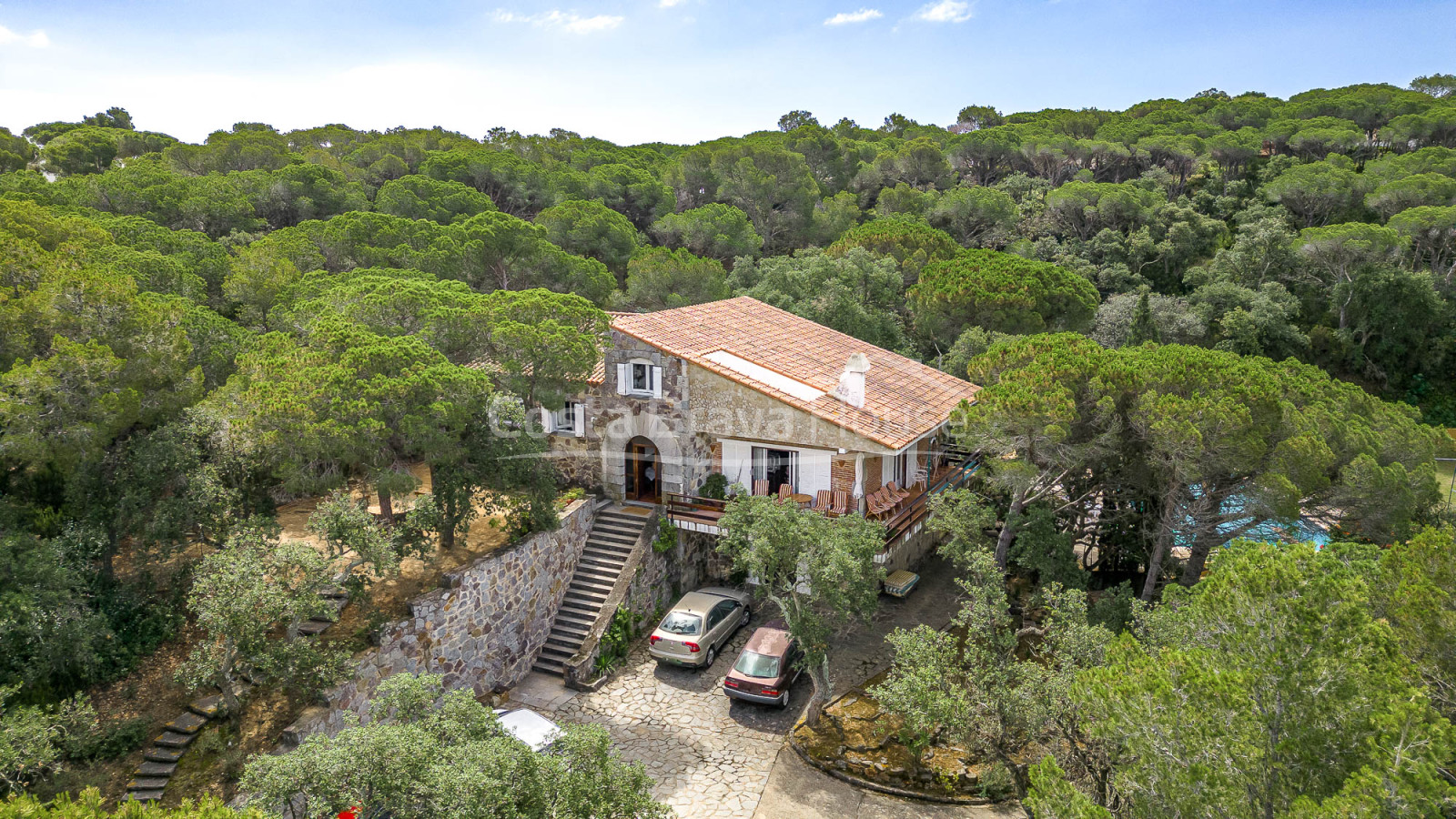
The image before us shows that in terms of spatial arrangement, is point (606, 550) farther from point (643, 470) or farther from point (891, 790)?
point (891, 790)

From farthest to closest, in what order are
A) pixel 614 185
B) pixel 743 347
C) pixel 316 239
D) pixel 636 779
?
pixel 614 185
pixel 316 239
pixel 743 347
pixel 636 779

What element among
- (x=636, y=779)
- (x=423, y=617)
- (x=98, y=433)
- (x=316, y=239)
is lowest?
(x=423, y=617)

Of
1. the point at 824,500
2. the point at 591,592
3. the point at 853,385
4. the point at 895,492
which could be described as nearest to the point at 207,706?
the point at 591,592

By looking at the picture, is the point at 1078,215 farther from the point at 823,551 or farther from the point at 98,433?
the point at 98,433

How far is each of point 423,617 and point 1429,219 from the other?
47.6 m

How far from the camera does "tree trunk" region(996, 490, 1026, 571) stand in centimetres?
1869

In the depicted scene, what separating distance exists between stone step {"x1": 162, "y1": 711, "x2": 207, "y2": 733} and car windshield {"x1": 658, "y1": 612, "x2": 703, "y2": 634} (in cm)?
925

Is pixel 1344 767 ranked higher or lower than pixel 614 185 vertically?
lower

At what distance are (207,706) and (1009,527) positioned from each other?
1711 cm

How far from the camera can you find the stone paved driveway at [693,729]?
1496 centimetres

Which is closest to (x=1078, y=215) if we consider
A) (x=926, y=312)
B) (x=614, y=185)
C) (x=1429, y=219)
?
(x=1429, y=219)

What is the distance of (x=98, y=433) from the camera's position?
15.8m

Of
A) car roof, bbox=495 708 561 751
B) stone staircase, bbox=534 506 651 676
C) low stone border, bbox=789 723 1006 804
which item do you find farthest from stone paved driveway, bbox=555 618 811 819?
car roof, bbox=495 708 561 751

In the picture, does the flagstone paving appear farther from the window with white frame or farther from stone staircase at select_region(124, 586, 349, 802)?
the window with white frame
